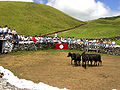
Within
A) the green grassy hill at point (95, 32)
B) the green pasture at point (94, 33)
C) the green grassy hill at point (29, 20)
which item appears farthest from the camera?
the green grassy hill at point (29, 20)

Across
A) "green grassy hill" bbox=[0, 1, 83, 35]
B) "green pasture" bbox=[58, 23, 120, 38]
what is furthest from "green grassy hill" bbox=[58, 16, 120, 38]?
"green grassy hill" bbox=[0, 1, 83, 35]

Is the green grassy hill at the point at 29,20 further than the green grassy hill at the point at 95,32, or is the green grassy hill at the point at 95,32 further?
the green grassy hill at the point at 29,20

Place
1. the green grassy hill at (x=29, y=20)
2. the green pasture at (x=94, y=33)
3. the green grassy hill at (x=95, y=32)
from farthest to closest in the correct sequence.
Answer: the green grassy hill at (x=29, y=20) → the green grassy hill at (x=95, y=32) → the green pasture at (x=94, y=33)

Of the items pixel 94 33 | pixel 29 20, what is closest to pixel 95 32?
pixel 94 33

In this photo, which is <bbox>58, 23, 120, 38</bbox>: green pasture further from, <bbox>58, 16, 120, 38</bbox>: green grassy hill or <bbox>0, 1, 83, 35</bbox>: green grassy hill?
<bbox>0, 1, 83, 35</bbox>: green grassy hill

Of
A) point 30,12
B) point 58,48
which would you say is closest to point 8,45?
point 58,48

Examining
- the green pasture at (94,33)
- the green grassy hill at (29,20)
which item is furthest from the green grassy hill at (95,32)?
the green grassy hill at (29,20)

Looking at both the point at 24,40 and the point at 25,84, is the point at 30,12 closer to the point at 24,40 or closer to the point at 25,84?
the point at 24,40

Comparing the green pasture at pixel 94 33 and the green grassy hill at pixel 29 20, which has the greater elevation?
the green grassy hill at pixel 29 20

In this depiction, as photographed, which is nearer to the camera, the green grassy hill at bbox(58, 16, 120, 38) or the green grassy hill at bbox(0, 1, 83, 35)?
the green grassy hill at bbox(58, 16, 120, 38)

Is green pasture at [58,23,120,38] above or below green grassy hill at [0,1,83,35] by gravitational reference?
below

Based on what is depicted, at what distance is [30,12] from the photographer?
248 ft

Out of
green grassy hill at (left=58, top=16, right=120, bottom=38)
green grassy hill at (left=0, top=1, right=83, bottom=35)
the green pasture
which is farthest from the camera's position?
green grassy hill at (left=0, top=1, right=83, bottom=35)

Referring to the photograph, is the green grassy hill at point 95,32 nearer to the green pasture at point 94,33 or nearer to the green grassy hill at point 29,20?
the green pasture at point 94,33
